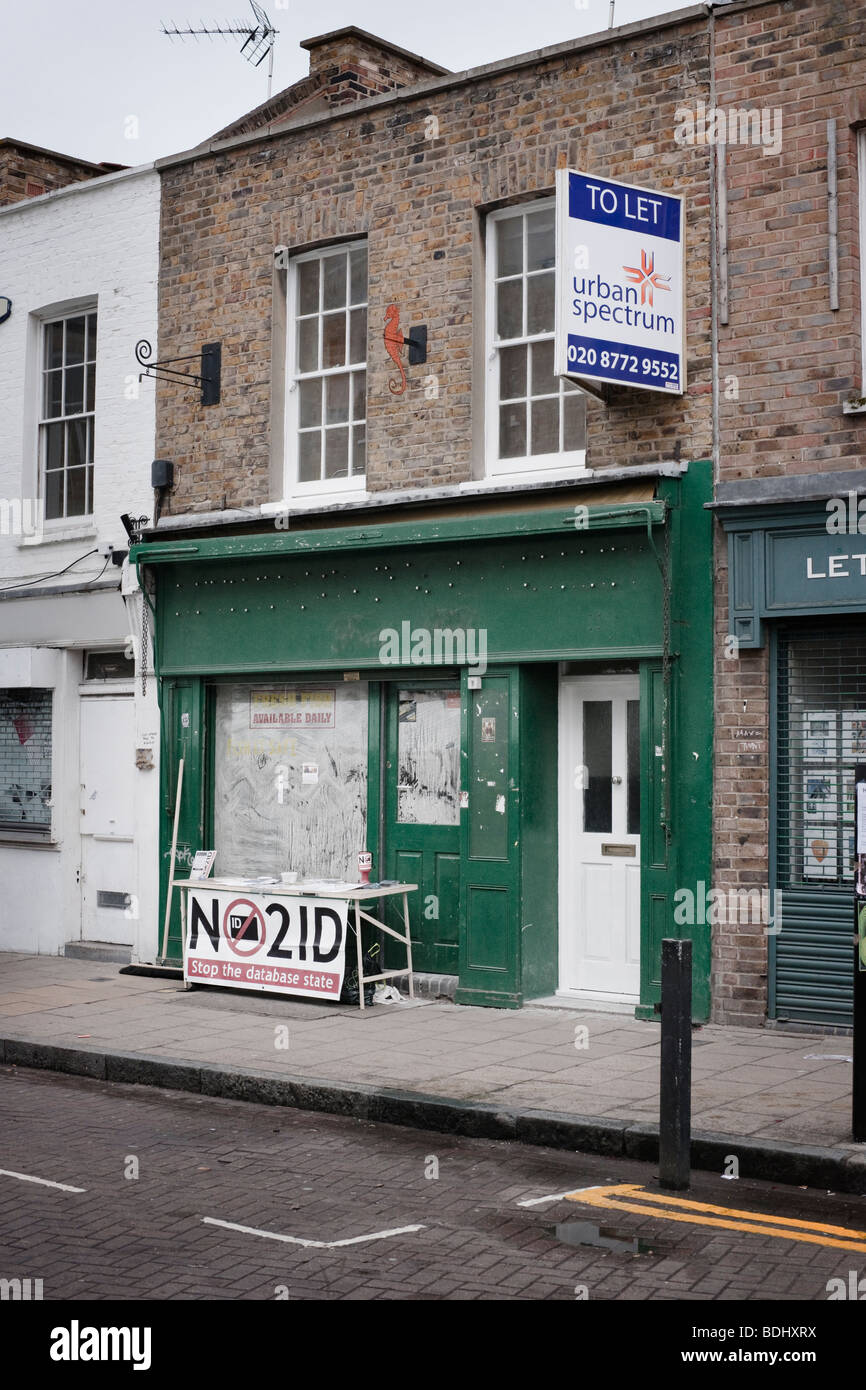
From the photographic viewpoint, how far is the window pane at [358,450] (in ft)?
40.6

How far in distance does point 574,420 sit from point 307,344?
2.79 m

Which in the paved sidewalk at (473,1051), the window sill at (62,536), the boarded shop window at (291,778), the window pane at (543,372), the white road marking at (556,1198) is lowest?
the white road marking at (556,1198)

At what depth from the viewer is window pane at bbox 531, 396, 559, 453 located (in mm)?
11320

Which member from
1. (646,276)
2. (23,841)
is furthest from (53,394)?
(646,276)

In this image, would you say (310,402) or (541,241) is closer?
(541,241)

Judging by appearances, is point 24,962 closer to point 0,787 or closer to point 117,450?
point 0,787

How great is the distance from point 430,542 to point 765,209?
3.38 m

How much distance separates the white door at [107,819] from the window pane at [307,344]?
3.45 m

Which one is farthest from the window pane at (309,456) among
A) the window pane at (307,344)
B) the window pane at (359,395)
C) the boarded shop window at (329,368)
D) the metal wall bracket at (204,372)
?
the metal wall bracket at (204,372)

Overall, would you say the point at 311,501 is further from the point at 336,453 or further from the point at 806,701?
the point at 806,701

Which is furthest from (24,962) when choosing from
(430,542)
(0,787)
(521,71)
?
(521,71)

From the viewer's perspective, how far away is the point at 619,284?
9.94 m

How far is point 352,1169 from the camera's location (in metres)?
7.28

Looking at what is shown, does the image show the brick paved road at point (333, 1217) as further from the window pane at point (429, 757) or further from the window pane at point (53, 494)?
the window pane at point (53, 494)
